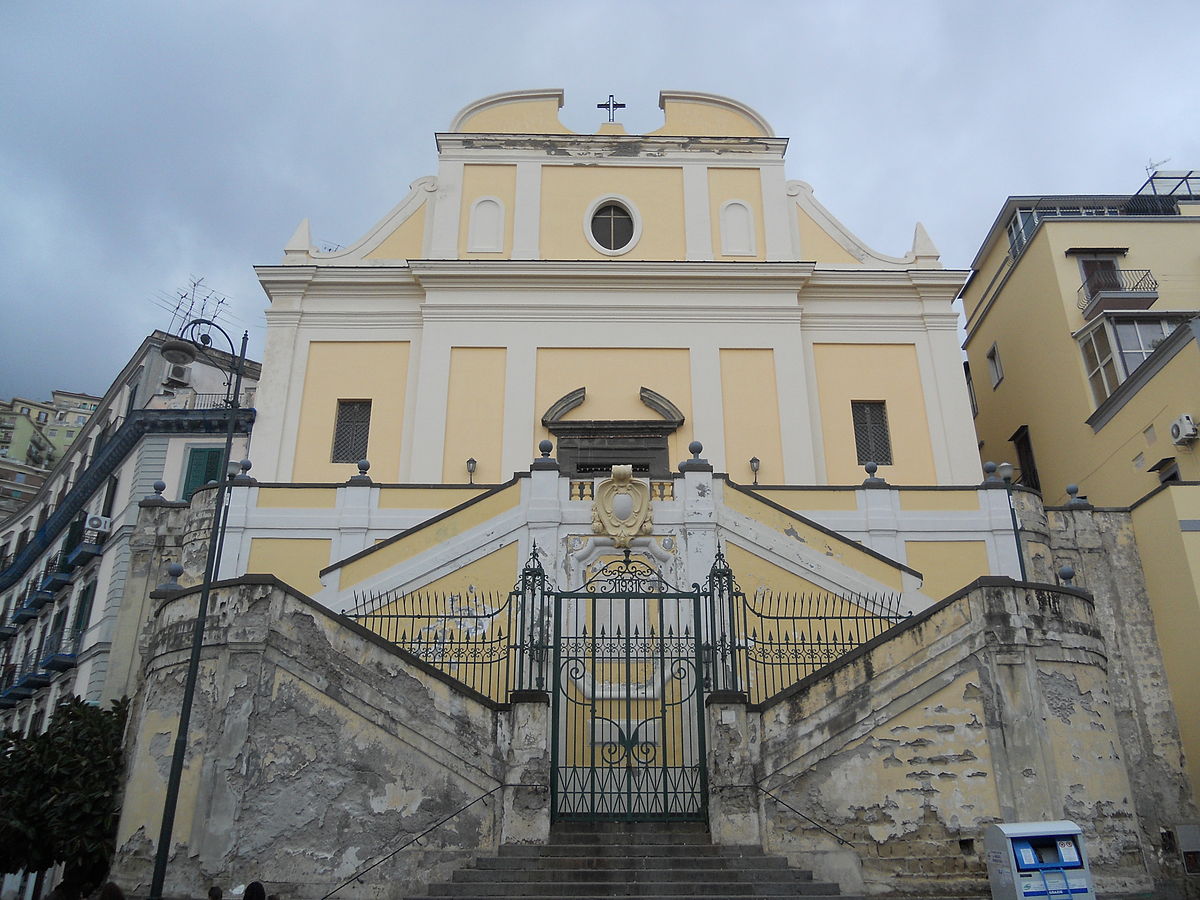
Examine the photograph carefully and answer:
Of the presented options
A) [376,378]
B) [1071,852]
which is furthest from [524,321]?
[1071,852]

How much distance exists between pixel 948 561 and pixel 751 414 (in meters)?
5.48

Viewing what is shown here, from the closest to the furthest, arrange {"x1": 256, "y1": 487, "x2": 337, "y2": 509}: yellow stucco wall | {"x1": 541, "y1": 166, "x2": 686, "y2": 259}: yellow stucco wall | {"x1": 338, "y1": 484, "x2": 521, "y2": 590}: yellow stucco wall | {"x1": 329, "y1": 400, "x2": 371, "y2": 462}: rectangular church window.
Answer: {"x1": 338, "y1": 484, "x2": 521, "y2": 590}: yellow stucco wall < {"x1": 256, "y1": 487, "x2": 337, "y2": 509}: yellow stucco wall < {"x1": 329, "y1": 400, "x2": 371, "y2": 462}: rectangular church window < {"x1": 541, "y1": 166, "x2": 686, "y2": 259}: yellow stucco wall

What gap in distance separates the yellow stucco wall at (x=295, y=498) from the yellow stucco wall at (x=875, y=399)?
9746mm

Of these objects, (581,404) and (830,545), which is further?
(581,404)

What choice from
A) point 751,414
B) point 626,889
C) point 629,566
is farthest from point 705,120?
point 626,889

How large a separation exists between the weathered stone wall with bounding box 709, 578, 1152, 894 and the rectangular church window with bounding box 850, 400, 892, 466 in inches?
406

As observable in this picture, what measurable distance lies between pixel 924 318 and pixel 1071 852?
49.1 feet

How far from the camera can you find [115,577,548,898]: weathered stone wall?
10039 millimetres

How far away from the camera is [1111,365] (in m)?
22.9

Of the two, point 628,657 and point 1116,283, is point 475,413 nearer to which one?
point 628,657

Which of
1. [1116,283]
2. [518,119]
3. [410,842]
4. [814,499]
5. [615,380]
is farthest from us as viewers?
[1116,283]

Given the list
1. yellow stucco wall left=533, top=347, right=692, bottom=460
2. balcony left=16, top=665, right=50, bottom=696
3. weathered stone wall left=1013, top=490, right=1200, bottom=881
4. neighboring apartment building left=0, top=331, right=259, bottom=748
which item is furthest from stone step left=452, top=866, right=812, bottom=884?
balcony left=16, top=665, right=50, bottom=696

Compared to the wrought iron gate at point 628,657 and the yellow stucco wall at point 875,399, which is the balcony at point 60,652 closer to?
the wrought iron gate at point 628,657

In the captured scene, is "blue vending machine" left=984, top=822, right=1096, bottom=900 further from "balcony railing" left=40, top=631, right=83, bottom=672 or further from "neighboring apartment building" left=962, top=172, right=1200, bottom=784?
"balcony railing" left=40, top=631, right=83, bottom=672
